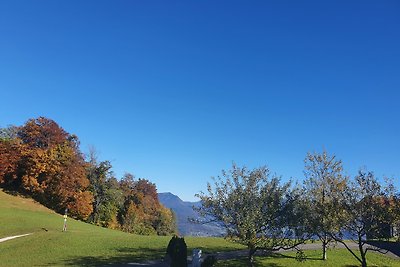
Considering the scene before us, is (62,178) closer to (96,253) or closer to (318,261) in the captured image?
(96,253)

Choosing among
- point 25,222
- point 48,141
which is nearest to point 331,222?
point 25,222

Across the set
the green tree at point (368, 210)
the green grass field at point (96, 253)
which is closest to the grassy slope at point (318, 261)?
the green grass field at point (96, 253)

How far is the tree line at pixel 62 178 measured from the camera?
75.3 meters

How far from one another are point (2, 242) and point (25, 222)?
15.7 meters

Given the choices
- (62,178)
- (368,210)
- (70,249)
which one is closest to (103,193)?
(62,178)

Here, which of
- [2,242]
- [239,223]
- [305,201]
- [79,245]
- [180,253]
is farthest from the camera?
[2,242]

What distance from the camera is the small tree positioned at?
20.1 m

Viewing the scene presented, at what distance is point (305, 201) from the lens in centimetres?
2397

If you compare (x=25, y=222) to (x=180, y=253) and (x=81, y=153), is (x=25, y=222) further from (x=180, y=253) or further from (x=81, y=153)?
Answer: (x=180, y=253)

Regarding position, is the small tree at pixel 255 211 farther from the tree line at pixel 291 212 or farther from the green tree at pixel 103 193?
the green tree at pixel 103 193

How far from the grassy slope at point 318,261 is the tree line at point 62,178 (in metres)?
55.2

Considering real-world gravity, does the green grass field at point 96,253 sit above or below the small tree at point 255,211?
below

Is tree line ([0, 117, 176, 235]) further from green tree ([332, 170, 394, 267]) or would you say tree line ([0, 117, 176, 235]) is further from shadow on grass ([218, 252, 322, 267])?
green tree ([332, 170, 394, 267])

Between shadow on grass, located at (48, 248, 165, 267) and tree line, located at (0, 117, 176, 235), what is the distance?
49.0 metres
